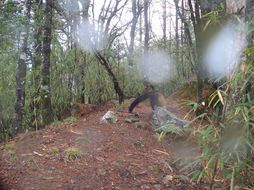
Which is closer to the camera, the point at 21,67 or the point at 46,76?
the point at 46,76

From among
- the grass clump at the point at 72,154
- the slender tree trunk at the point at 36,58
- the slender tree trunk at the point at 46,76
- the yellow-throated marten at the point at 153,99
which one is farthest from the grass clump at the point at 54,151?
the yellow-throated marten at the point at 153,99

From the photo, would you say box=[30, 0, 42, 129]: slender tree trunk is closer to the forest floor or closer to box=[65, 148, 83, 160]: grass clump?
the forest floor

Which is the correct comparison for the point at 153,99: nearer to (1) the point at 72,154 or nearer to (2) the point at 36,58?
(1) the point at 72,154

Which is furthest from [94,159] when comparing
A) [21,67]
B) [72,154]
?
[21,67]

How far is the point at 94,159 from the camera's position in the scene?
429cm

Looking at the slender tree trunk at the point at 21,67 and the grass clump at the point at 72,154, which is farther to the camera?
the slender tree trunk at the point at 21,67

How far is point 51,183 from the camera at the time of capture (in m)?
3.67

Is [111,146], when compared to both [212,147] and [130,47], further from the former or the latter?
[130,47]

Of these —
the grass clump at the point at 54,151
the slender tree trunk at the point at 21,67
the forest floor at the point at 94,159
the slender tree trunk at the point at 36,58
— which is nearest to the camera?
the forest floor at the point at 94,159

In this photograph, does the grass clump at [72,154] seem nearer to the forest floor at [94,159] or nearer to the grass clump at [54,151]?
the forest floor at [94,159]

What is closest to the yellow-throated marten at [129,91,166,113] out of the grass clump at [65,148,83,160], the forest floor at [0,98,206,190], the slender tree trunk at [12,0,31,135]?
the forest floor at [0,98,206,190]

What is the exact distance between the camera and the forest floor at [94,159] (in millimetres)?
3762

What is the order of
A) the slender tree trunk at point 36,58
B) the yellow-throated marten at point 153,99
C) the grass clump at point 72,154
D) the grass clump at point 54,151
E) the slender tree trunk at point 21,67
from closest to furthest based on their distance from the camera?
the grass clump at point 72,154 → the grass clump at point 54,151 → the yellow-throated marten at point 153,99 → the slender tree trunk at point 36,58 → the slender tree trunk at point 21,67

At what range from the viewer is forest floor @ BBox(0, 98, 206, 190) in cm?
376
